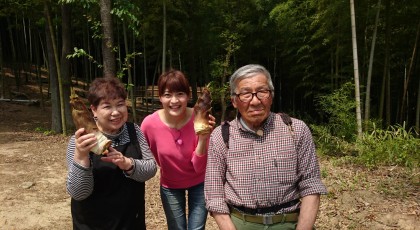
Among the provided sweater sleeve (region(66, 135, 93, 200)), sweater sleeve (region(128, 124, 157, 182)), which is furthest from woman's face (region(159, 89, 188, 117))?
sweater sleeve (region(66, 135, 93, 200))

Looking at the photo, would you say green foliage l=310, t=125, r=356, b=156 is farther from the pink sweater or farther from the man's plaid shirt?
the man's plaid shirt

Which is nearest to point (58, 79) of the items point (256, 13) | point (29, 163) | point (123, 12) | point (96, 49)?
point (29, 163)

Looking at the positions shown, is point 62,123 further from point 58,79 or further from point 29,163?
point 29,163

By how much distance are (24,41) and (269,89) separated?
18.5m

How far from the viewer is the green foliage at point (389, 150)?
5470 mm

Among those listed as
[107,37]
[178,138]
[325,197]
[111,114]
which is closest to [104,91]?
[111,114]

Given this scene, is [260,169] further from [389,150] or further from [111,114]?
[389,150]

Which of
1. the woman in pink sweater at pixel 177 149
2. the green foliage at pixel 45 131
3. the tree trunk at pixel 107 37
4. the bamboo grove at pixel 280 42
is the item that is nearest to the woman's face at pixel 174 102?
the woman in pink sweater at pixel 177 149

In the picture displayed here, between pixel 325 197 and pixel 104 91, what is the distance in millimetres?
3471

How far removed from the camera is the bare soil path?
3951mm

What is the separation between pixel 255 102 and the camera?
171 centimetres

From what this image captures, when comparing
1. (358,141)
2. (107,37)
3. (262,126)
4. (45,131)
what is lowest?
(45,131)

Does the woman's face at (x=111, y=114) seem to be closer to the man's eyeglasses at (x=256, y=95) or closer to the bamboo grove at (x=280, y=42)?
the man's eyeglasses at (x=256, y=95)

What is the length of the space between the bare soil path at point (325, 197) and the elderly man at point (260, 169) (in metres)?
2.50
